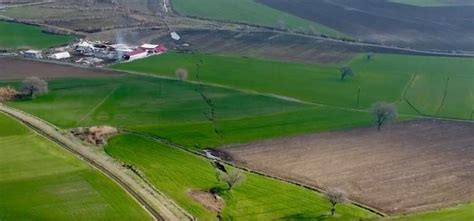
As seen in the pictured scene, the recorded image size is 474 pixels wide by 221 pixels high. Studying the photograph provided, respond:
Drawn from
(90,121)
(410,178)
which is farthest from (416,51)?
(90,121)

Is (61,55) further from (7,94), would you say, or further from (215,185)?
(215,185)

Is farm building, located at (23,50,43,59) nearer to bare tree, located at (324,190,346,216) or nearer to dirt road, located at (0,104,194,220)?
dirt road, located at (0,104,194,220)

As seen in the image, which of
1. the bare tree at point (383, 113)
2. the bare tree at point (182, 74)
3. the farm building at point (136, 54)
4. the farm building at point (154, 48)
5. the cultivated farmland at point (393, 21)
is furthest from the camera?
the cultivated farmland at point (393, 21)

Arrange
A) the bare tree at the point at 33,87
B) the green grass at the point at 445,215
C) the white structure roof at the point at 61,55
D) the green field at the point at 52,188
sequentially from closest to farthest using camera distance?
the green field at the point at 52,188
the green grass at the point at 445,215
the bare tree at the point at 33,87
the white structure roof at the point at 61,55

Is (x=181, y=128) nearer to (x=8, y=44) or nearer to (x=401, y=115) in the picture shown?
(x=401, y=115)

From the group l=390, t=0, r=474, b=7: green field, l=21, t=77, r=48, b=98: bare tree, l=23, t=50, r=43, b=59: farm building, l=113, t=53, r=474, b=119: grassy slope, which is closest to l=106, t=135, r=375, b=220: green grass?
l=21, t=77, r=48, b=98: bare tree

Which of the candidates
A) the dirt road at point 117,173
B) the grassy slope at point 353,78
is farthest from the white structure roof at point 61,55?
the dirt road at point 117,173

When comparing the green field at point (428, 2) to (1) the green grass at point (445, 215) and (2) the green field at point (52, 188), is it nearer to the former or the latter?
(1) the green grass at point (445, 215)
